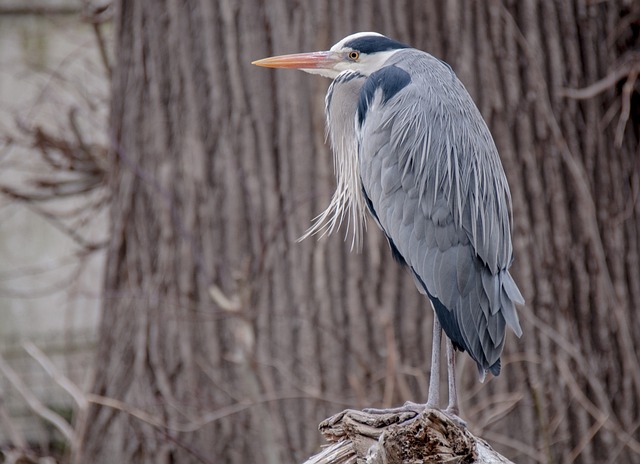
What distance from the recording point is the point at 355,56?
2447 millimetres

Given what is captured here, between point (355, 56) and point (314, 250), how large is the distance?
0.94m

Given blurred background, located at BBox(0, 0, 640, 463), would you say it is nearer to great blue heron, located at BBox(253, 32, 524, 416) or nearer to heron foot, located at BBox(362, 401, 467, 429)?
great blue heron, located at BBox(253, 32, 524, 416)

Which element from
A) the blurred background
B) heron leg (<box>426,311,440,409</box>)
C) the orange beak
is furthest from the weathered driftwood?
the blurred background

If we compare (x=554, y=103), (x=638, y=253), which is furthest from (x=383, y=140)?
(x=638, y=253)

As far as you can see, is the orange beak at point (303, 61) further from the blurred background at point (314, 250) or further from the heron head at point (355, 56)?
the blurred background at point (314, 250)

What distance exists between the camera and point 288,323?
10.5 feet

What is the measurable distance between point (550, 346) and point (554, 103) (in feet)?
2.75

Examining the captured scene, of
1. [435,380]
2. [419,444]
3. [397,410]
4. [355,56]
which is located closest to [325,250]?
[355,56]

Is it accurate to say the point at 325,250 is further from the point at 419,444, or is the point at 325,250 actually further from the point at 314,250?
the point at 419,444

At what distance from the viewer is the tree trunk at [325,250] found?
3146mm

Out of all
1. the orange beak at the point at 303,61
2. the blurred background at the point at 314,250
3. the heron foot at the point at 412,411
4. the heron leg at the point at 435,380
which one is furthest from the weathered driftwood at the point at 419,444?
the blurred background at the point at 314,250

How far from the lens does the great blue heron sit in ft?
7.13

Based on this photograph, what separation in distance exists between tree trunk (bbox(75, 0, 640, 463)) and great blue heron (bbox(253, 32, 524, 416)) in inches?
32.8

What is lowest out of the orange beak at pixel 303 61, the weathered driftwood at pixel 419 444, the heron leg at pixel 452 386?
the heron leg at pixel 452 386
